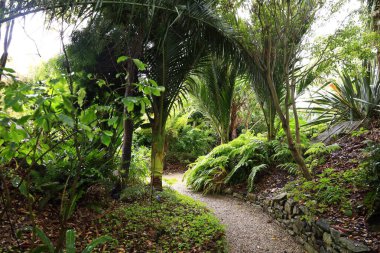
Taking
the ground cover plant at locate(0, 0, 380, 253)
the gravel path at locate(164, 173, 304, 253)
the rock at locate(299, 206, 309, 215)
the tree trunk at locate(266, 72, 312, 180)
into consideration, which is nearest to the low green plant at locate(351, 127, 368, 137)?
the ground cover plant at locate(0, 0, 380, 253)

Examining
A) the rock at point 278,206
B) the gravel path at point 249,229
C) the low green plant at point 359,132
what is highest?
the low green plant at point 359,132

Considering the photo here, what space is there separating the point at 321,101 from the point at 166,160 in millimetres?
6095

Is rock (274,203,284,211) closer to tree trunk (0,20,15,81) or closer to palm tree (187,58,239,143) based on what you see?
palm tree (187,58,239,143)

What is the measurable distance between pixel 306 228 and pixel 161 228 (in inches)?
72.1

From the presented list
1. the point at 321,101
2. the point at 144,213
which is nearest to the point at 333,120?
the point at 321,101

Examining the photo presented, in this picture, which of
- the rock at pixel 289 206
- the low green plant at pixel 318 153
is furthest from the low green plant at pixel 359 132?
the rock at pixel 289 206

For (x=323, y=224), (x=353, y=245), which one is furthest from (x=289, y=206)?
(x=353, y=245)

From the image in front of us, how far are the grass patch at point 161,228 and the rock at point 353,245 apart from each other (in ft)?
4.32

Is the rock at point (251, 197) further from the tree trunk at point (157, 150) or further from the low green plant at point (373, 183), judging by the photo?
the low green plant at point (373, 183)

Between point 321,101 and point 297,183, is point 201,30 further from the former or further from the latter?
point 321,101

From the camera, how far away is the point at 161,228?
11.1 feet

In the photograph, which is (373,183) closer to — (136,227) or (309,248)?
(309,248)

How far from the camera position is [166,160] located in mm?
10359

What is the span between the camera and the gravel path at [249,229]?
352cm
